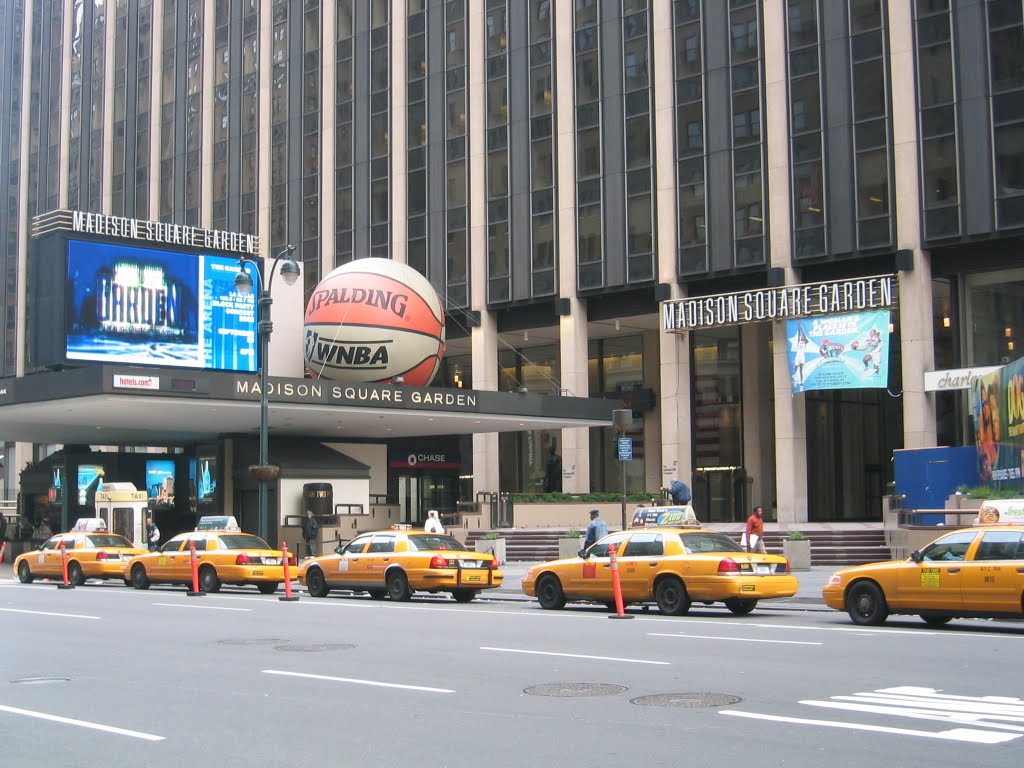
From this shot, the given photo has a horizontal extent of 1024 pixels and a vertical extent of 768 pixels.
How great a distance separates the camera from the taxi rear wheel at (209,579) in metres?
28.0

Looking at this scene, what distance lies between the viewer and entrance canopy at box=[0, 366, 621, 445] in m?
33.8

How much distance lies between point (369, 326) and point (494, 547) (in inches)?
342

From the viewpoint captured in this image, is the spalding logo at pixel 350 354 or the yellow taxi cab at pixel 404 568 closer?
the yellow taxi cab at pixel 404 568

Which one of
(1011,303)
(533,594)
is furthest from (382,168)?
(533,594)

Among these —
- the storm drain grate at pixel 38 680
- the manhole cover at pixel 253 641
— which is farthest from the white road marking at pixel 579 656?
the storm drain grate at pixel 38 680

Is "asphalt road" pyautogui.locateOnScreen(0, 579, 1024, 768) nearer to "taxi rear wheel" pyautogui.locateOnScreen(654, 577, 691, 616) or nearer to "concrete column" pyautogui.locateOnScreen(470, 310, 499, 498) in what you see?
"taxi rear wheel" pyautogui.locateOnScreen(654, 577, 691, 616)

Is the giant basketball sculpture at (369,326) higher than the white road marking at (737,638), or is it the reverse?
the giant basketball sculpture at (369,326)

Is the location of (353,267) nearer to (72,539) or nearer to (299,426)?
(299,426)

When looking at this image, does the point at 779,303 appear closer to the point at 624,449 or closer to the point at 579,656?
the point at 624,449

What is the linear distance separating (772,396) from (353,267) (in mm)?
20418

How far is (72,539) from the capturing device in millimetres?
32438

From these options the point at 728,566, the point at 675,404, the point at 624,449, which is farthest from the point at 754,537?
the point at 675,404

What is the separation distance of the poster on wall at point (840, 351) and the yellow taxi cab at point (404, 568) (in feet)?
69.2

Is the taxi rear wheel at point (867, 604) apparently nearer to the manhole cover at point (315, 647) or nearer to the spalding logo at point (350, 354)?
the manhole cover at point (315, 647)
